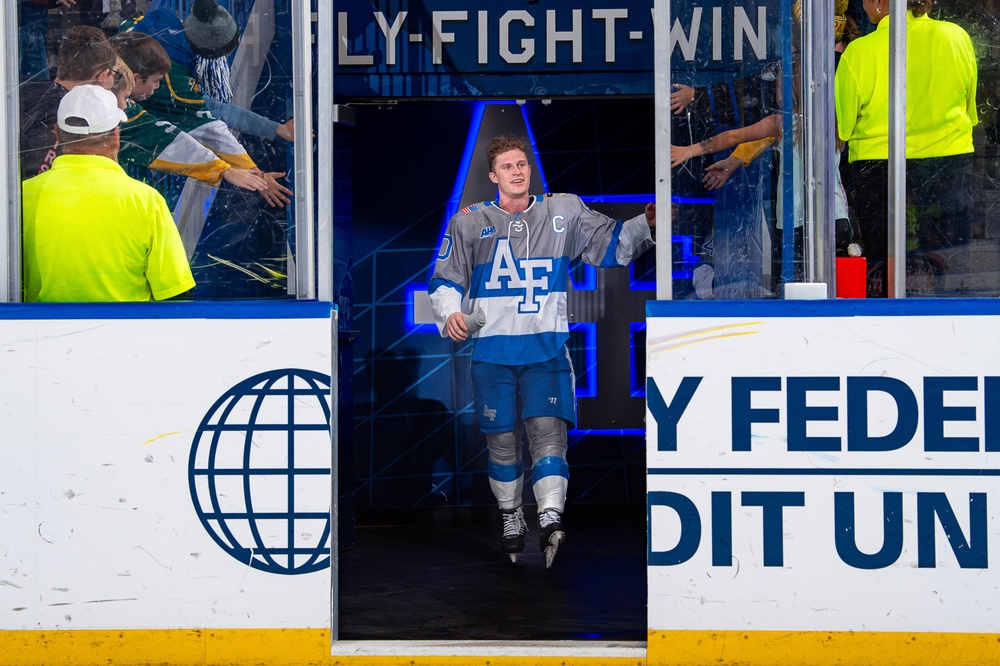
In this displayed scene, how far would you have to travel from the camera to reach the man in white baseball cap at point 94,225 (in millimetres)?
4297

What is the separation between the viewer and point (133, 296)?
4.36m

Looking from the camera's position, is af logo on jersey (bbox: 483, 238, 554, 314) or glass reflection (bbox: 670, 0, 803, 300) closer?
glass reflection (bbox: 670, 0, 803, 300)

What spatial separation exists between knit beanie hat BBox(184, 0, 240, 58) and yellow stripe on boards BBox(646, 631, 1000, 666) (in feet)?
8.81

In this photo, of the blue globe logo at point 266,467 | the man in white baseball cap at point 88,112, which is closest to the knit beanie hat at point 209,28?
the man in white baseball cap at point 88,112

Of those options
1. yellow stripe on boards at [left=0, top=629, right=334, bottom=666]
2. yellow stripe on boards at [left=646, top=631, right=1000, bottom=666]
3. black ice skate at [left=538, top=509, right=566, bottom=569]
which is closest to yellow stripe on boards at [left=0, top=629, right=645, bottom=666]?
yellow stripe on boards at [left=0, top=629, right=334, bottom=666]

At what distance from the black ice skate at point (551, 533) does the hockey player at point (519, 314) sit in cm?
4

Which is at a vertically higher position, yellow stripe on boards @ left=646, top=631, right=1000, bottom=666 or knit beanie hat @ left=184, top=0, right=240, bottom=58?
knit beanie hat @ left=184, top=0, right=240, bottom=58

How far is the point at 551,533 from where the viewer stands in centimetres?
564

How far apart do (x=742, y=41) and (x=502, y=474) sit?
267 cm

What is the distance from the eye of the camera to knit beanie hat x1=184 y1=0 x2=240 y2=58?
4348mm

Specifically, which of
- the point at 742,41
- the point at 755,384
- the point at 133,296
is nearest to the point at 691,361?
the point at 755,384

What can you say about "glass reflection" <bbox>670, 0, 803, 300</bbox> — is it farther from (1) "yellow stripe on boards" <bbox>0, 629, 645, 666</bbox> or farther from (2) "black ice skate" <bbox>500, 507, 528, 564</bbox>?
(2) "black ice skate" <bbox>500, 507, 528, 564</bbox>

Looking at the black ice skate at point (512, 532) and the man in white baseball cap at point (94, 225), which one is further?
the black ice skate at point (512, 532)

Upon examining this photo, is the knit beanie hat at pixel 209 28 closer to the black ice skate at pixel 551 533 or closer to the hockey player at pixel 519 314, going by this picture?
the hockey player at pixel 519 314
